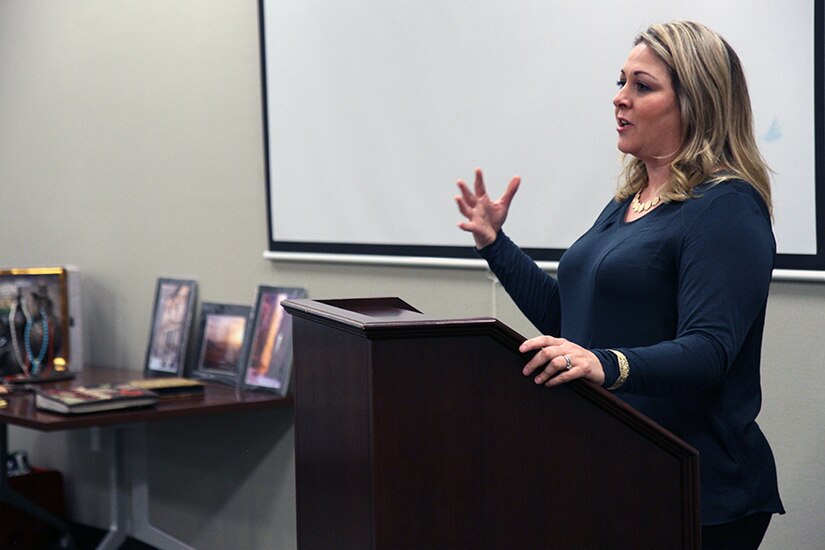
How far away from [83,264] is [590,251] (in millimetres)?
3056

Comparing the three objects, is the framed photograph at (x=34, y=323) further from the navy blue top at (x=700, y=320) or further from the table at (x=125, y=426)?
the navy blue top at (x=700, y=320)

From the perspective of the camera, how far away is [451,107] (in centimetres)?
304

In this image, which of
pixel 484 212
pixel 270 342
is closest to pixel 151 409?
pixel 270 342

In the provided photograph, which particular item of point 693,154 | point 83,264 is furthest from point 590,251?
point 83,264

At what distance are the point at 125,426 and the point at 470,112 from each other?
182cm

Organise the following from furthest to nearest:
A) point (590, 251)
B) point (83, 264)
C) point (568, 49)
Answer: point (83, 264), point (568, 49), point (590, 251)

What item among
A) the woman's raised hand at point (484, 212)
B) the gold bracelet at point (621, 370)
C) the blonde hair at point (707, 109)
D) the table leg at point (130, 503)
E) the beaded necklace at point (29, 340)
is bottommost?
the table leg at point (130, 503)

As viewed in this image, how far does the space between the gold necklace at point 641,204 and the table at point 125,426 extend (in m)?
1.79

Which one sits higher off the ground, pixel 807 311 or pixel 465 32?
pixel 465 32

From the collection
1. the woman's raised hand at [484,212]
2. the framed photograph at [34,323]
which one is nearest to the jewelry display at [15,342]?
the framed photograph at [34,323]

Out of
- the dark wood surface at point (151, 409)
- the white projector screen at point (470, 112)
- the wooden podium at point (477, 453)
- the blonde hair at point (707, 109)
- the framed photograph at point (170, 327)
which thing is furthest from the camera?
the framed photograph at point (170, 327)

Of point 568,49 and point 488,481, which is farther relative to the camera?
point 568,49

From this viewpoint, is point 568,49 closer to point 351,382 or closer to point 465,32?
point 465,32

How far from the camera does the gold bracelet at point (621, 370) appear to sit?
1.45 m
